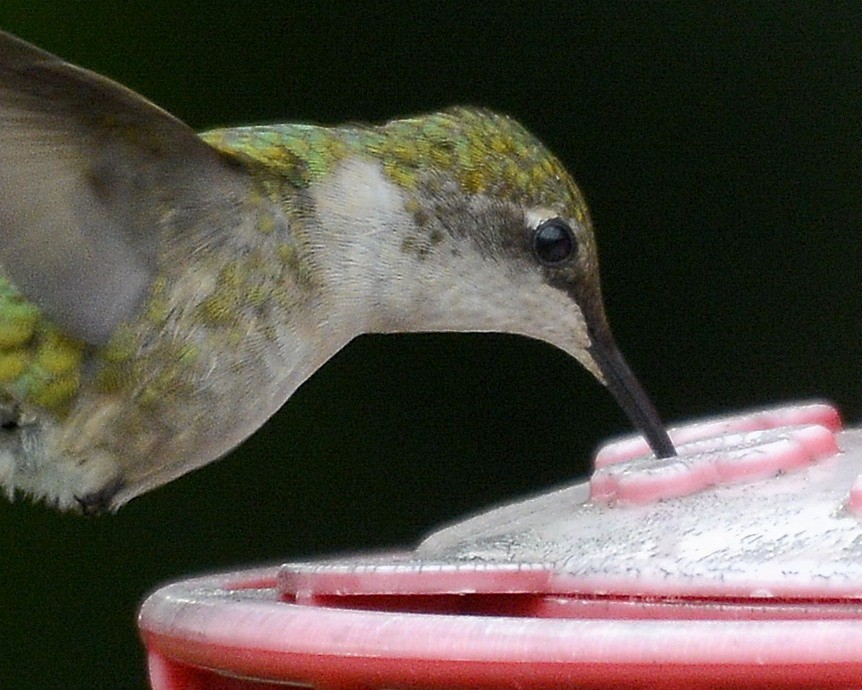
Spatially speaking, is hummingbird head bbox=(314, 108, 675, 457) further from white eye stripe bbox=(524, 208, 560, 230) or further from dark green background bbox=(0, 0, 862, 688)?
dark green background bbox=(0, 0, 862, 688)

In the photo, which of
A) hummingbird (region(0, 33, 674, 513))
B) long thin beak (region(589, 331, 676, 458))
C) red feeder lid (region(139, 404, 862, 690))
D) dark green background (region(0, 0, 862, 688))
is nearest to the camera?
red feeder lid (region(139, 404, 862, 690))

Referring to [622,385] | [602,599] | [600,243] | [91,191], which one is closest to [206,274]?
[91,191]

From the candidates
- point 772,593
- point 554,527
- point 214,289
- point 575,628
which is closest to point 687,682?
point 575,628

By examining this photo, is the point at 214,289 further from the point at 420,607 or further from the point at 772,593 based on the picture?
the point at 772,593

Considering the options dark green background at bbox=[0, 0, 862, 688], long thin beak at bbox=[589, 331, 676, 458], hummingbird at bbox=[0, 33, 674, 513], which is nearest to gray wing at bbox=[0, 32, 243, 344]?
hummingbird at bbox=[0, 33, 674, 513]

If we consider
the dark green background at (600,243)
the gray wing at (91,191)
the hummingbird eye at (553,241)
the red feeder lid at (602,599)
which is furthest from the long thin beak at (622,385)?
the dark green background at (600,243)

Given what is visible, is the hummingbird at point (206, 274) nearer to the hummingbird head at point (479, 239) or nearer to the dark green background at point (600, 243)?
the hummingbird head at point (479, 239)

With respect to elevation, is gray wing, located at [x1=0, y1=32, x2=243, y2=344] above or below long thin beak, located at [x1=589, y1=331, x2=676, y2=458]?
above
